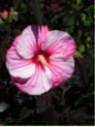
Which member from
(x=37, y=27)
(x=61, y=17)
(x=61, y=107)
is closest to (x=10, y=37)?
(x=37, y=27)

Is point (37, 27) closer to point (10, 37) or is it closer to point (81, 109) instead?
point (10, 37)

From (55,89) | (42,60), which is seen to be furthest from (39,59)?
(55,89)

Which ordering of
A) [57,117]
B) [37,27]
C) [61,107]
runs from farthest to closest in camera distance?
[61,107] → [57,117] → [37,27]

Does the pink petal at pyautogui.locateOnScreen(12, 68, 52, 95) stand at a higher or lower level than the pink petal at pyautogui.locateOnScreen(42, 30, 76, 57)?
lower

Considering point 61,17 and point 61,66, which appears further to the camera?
point 61,17

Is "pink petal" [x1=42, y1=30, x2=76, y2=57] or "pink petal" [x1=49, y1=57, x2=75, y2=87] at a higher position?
"pink petal" [x1=42, y1=30, x2=76, y2=57]

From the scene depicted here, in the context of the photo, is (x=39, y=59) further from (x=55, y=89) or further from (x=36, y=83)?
(x=55, y=89)
